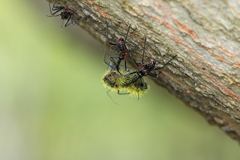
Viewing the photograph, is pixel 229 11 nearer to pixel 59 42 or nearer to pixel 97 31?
pixel 97 31

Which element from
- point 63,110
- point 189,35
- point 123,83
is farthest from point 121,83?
point 63,110

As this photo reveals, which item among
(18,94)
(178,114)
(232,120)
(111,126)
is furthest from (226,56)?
(18,94)

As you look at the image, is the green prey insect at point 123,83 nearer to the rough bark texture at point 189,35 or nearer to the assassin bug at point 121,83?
the assassin bug at point 121,83

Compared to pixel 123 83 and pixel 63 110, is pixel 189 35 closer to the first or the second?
pixel 123 83

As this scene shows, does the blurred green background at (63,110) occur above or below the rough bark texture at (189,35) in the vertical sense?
above

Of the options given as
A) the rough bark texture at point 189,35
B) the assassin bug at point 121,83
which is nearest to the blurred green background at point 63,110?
the assassin bug at point 121,83
